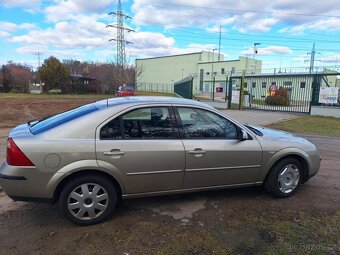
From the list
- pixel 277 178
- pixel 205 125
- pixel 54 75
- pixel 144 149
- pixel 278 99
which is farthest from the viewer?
pixel 54 75

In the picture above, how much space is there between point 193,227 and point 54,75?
152ft

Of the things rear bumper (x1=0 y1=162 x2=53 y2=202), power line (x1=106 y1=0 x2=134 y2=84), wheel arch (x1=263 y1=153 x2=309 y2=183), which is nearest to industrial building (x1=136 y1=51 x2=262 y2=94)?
power line (x1=106 y1=0 x2=134 y2=84)

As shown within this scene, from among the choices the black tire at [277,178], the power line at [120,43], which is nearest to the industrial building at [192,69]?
the power line at [120,43]

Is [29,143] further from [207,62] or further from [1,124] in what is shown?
[207,62]

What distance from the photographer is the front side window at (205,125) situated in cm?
406

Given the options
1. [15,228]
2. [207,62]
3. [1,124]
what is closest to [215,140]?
[15,228]

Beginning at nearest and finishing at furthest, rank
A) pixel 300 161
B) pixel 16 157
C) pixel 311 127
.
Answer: pixel 16 157
pixel 300 161
pixel 311 127

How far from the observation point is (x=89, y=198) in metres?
3.61

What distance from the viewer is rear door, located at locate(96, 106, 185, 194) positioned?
363 cm

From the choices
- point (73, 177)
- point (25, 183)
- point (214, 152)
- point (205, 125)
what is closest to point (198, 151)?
point (214, 152)

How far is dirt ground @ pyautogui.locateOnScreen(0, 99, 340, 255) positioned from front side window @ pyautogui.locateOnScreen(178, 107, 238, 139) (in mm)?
999

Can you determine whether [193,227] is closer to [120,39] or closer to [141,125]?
[141,125]

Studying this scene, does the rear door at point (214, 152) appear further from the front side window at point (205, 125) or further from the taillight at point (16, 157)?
the taillight at point (16, 157)

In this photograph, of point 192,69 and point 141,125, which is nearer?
point 141,125
